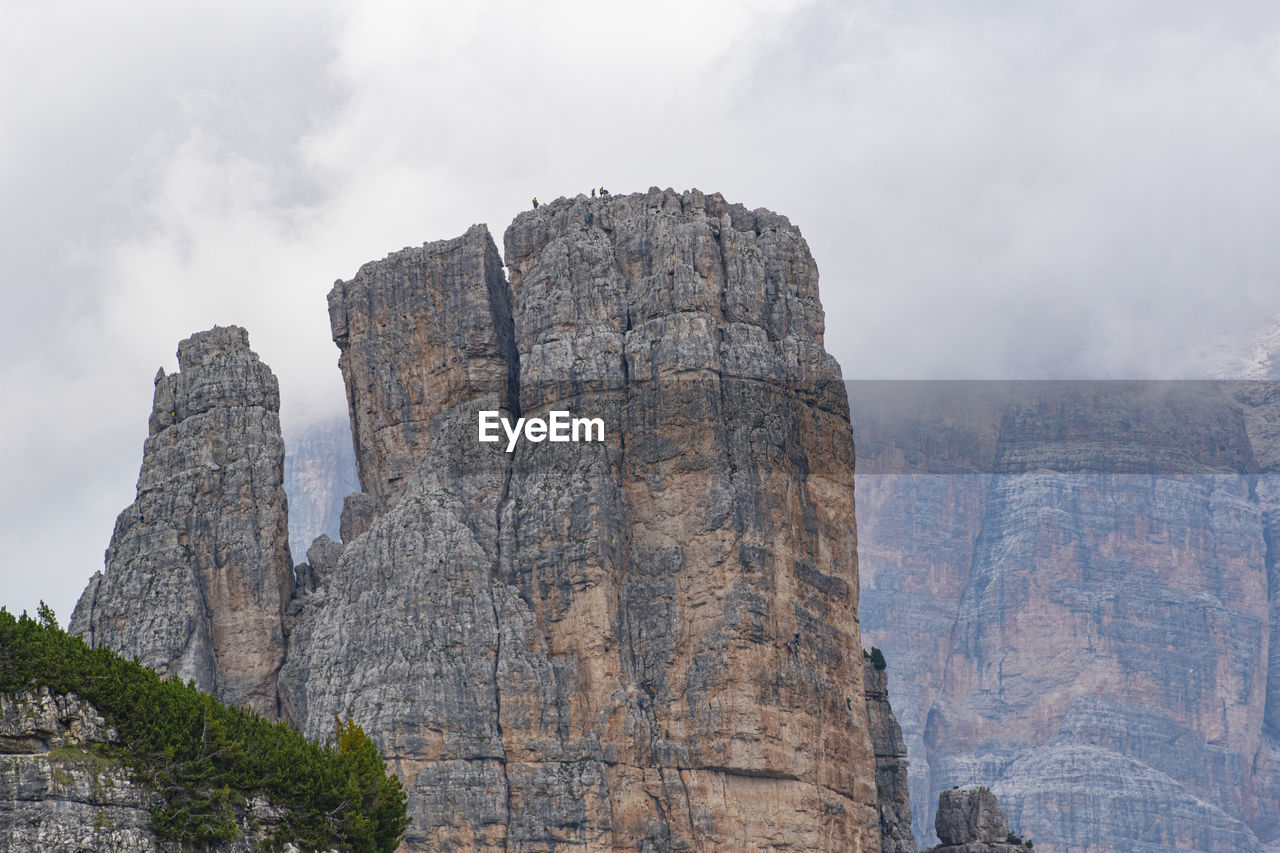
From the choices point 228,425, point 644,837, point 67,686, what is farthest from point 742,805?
point 67,686

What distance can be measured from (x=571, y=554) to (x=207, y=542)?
1186 inches

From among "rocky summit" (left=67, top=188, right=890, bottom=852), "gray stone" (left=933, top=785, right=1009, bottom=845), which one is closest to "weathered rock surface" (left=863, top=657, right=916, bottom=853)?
"rocky summit" (left=67, top=188, right=890, bottom=852)

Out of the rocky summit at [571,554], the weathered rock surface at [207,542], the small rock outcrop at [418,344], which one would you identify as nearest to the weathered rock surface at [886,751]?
the rocky summit at [571,554]

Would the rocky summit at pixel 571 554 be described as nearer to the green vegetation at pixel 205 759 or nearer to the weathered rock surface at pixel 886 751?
the weathered rock surface at pixel 886 751

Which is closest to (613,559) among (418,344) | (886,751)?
(418,344)

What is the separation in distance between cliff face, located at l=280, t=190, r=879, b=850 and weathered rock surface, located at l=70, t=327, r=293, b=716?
389cm

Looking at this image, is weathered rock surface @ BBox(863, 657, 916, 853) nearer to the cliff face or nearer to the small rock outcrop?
the cliff face

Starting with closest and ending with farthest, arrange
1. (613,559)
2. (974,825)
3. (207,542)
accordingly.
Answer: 1. (613,559)
2. (207,542)
3. (974,825)

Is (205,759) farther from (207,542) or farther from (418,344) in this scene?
(418,344)

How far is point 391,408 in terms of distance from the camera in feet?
631

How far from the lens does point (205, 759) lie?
12244 cm

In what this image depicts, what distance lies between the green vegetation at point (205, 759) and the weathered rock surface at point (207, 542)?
54.4 meters

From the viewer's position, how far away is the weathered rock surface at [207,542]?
184875mm

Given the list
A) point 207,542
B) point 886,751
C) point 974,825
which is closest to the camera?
point 207,542
